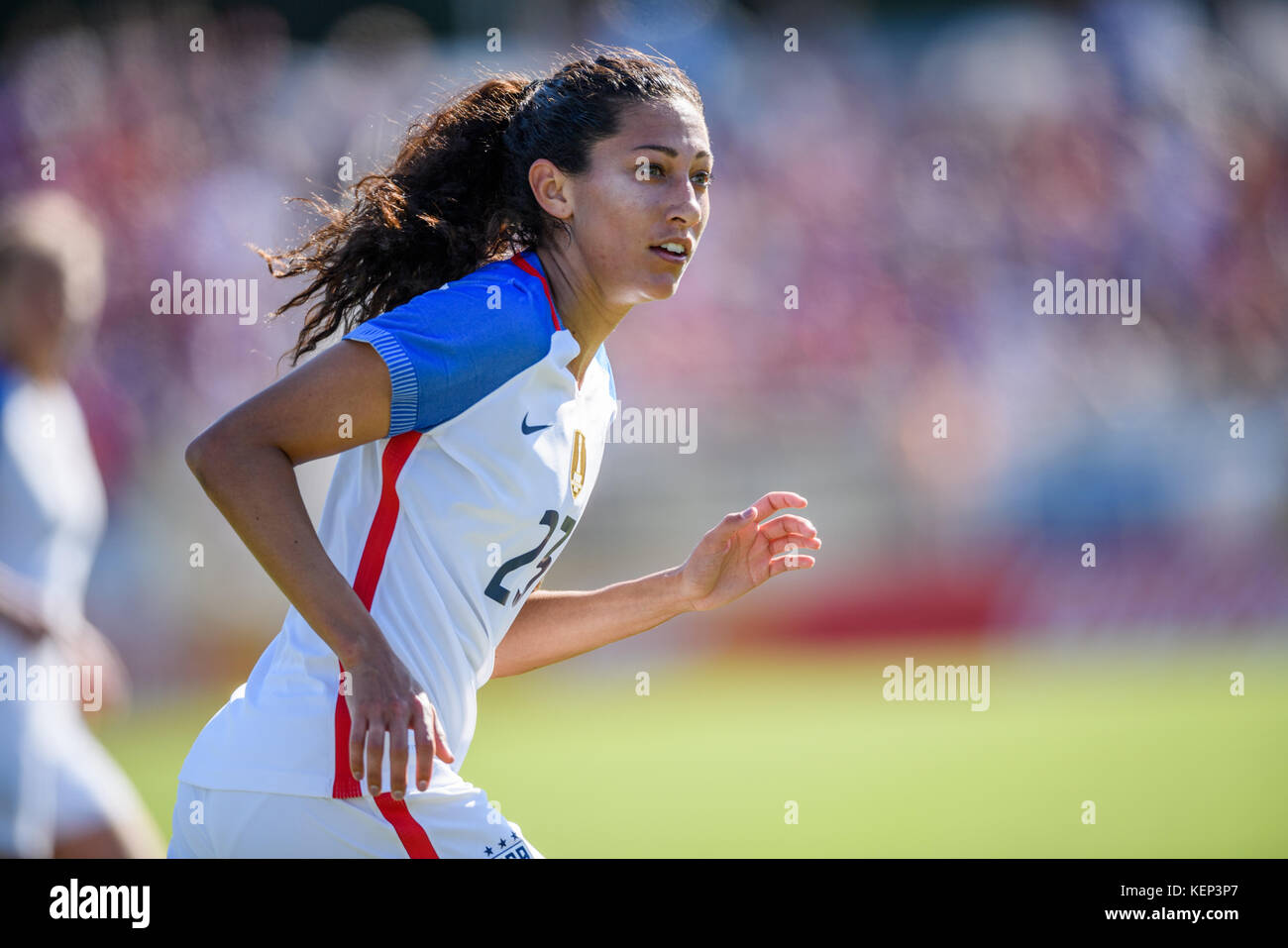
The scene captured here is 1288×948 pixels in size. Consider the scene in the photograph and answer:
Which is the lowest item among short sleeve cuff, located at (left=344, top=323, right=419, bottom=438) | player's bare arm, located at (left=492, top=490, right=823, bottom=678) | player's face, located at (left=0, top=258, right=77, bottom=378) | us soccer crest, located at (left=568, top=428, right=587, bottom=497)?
player's bare arm, located at (left=492, top=490, right=823, bottom=678)

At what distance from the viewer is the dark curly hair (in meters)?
2.64

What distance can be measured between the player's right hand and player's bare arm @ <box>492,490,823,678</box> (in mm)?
834

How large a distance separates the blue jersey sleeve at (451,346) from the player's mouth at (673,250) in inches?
15.9

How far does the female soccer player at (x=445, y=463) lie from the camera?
2.13 m

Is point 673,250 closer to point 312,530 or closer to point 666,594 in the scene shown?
point 666,594

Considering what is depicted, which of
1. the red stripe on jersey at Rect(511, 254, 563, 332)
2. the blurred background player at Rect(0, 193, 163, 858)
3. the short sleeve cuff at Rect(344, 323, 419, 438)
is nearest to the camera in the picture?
the short sleeve cuff at Rect(344, 323, 419, 438)

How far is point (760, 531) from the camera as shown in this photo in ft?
9.64

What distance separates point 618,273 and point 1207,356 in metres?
10.5

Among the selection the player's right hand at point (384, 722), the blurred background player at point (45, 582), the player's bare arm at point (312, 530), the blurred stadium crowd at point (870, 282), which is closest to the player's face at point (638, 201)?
the player's bare arm at point (312, 530)

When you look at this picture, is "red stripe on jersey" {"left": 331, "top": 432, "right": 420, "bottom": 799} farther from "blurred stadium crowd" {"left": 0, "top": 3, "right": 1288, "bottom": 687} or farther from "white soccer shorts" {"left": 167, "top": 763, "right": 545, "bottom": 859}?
"blurred stadium crowd" {"left": 0, "top": 3, "right": 1288, "bottom": 687}

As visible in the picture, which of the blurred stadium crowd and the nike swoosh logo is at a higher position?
the blurred stadium crowd

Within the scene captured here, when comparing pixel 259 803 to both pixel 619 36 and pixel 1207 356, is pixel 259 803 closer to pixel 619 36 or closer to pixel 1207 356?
pixel 619 36

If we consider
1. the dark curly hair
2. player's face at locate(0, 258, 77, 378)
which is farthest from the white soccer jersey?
player's face at locate(0, 258, 77, 378)

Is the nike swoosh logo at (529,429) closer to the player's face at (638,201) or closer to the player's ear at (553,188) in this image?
the player's face at (638,201)
